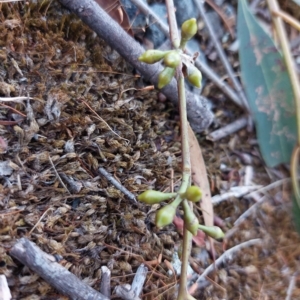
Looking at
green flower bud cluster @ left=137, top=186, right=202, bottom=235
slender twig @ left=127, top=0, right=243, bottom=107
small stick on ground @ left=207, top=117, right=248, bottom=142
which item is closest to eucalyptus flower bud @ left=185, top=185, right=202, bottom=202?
green flower bud cluster @ left=137, top=186, right=202, bottom=235

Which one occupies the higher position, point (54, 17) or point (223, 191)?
point (54, 17)

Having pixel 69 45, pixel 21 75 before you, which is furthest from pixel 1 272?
pixel 69 45

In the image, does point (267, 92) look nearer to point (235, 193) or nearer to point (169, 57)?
point (235, 193)

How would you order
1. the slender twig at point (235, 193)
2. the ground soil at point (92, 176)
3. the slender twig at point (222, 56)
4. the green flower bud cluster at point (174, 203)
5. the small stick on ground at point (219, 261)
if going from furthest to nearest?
the slender twig at point (222, 56), the slender twig at point (235, 193), the small stick on ground at point (219, 261), the ground soil at point (92, 176), the green flower bud cluster at point (174, 203)

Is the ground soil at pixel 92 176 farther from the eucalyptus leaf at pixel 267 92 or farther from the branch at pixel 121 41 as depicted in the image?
the eucalyptus leaf at pixel 267 92

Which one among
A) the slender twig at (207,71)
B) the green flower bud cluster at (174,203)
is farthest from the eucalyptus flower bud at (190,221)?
the slender twig at (207,71)

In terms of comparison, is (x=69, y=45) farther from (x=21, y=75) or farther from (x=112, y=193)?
(x=112, y=193)
